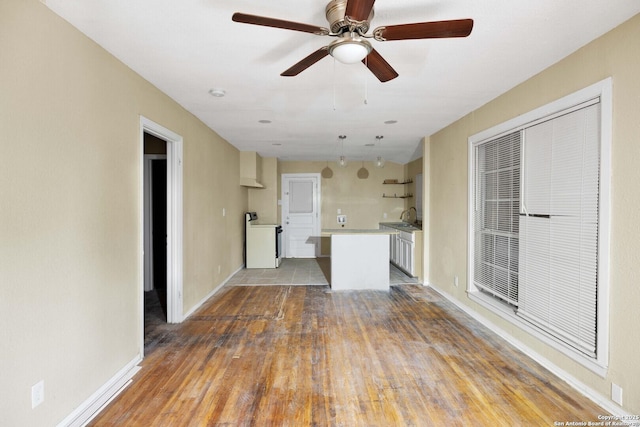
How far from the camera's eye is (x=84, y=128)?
196 centimetres

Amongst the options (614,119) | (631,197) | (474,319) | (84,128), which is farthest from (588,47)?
(84,128)

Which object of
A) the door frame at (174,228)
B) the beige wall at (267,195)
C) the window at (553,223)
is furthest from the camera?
the beige wall at (267,195)

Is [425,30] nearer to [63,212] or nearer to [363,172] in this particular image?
[63,212]

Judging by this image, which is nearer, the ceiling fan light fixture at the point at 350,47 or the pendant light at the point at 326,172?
the ceiling fan light fixture at the point at 350,47

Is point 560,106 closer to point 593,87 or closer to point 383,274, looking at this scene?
point 593,87

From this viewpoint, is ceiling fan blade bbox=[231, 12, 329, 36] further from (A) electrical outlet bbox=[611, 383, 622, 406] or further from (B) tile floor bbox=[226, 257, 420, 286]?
(B) tile floor bbox=[226, 257, 420, 286]

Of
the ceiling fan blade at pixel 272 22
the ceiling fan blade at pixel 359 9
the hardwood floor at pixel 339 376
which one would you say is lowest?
the hardwood floor at pixel 339 376

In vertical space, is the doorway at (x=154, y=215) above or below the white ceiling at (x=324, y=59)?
below

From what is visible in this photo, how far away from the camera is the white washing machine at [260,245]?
6039mm

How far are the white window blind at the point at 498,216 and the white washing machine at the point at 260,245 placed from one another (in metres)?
3.69

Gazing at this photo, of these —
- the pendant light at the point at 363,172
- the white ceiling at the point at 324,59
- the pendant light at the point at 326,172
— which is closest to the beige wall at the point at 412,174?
the pendant light at the point at 363,172

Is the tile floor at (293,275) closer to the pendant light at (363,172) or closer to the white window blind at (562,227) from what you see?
the pendant light at (363,172)

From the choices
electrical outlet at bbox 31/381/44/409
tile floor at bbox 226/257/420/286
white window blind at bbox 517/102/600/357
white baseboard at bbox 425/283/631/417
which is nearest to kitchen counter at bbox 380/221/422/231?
tile floor at bbox 226/257/420/286

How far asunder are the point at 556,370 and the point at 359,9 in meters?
2.86
